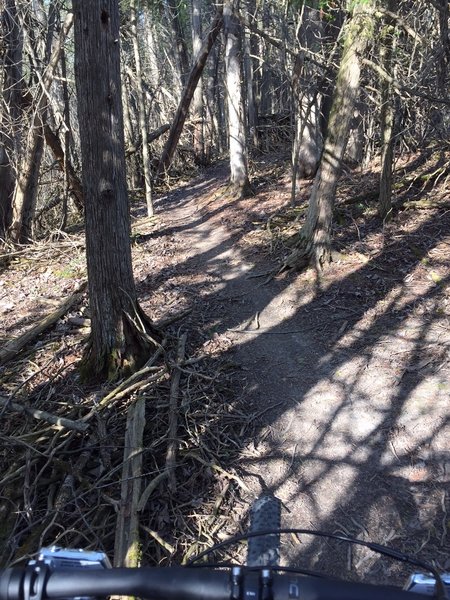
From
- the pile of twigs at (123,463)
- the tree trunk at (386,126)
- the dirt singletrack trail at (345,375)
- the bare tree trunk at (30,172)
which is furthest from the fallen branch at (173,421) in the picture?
the bare tree trunk at (30,172)

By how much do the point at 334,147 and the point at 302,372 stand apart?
3446 millimetres

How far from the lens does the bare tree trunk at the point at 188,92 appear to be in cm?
1340

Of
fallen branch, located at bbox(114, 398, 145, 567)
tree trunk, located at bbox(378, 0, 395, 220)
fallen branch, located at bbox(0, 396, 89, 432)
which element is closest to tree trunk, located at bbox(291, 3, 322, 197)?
tree trunk, located at bbox(378, 0, 395, 220)

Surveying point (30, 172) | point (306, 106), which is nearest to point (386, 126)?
point (306, 106)

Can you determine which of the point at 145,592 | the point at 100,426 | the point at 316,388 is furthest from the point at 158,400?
the point at 145,592

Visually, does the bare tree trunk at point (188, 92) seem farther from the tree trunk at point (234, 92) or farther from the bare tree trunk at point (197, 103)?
the bare tree trunk at point (197, 103)

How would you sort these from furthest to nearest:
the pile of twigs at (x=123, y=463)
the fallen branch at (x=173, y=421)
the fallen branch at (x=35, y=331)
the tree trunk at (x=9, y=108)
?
the tree trunk at (x=9, y=108) < the fallen branch at (x=35, y=331) < the fallen branch at (x=173, y=421) < the pile of twigs at (x=123, y=463)

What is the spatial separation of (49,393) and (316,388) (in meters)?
2.71

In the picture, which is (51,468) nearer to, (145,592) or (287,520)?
(287,520)

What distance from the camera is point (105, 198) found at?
15.2ft

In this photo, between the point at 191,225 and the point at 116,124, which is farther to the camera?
the point at 191,225

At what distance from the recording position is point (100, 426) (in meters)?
4.25

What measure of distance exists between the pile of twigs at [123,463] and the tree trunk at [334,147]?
294cm

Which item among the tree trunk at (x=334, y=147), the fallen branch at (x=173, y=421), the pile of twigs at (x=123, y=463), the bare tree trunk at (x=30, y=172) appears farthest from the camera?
the bare tree trunk at (x=30, y=172)
